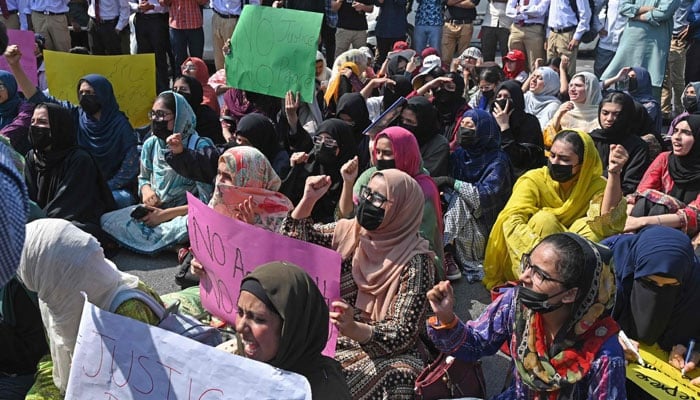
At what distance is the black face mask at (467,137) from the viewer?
5.07 metres

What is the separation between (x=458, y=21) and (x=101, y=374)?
7705 millimetres

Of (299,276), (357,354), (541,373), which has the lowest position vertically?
(357,354)

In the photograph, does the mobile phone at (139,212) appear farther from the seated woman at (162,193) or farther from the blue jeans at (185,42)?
the blue jeans at (185,42)

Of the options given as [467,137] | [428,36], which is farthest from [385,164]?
Answer: [428,36]

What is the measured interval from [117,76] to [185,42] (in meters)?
2.20

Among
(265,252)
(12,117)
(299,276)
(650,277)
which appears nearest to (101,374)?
(299,276)

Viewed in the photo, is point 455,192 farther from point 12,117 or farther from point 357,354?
point 12,117

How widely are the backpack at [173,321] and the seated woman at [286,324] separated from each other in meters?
0.44

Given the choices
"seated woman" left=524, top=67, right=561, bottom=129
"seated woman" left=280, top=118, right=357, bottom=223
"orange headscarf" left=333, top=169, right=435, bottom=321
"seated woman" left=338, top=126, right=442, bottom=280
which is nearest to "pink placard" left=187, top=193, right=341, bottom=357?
"orange headscarf" left=333, top=169, right=435, bottom=321

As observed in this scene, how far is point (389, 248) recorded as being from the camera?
339 cm

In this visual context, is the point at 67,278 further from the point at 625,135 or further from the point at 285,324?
the point at 625,135

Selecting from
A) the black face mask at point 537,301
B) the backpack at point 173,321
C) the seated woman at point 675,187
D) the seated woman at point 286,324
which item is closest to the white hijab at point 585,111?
the seated woman at point 675,187

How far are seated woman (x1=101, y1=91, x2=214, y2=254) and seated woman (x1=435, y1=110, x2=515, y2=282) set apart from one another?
1.73 metres

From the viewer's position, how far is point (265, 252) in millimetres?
3193
